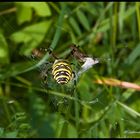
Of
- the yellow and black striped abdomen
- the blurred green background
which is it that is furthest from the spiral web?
the yellow and black striped abdomen

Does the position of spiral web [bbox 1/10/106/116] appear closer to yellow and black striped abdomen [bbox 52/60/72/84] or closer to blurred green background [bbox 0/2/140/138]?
blurred green background [bbox 0/2/140/138]

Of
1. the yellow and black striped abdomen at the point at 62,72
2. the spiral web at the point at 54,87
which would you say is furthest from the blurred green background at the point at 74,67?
the yellow and black striped abdomen at the point at 62,72

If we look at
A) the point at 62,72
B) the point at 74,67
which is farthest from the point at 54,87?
the point at 62,72

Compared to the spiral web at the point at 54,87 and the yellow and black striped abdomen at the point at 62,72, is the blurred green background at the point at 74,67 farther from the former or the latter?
the yellow and black striped abdomen at the point at 62,72

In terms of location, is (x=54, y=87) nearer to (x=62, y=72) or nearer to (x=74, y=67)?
(x=74, y=67)

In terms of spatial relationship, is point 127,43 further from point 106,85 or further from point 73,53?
point 73,53

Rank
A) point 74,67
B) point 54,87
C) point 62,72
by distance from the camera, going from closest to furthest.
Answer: point 62,72
point 74,67
point 54,87

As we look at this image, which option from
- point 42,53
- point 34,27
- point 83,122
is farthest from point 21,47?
point 83,122
